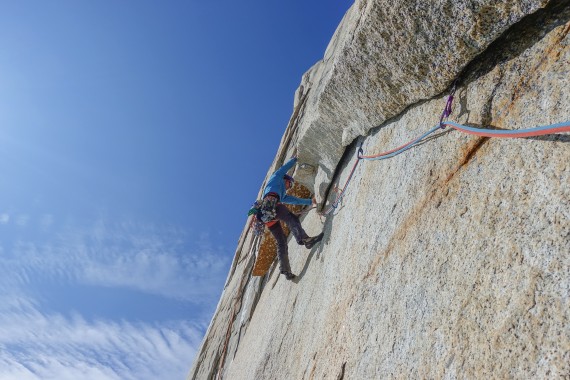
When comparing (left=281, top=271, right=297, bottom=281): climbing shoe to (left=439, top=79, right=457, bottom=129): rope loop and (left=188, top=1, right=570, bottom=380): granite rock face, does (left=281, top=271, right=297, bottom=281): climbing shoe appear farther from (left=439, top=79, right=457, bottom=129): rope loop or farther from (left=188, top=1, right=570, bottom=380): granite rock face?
(left=439, top=79, right=457, bottom=129): rope loop

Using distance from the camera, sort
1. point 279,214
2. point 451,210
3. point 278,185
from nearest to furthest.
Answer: point 451,210, point 279,214, point 278,185

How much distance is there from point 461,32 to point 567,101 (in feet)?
3.35

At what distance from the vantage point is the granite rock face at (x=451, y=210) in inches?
73.3

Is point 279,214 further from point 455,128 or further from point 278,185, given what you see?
point 455,128

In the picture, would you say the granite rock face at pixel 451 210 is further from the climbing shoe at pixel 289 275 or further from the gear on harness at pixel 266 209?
the gear on harness at pixel 266 209

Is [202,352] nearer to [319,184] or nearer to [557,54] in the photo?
[319,184]

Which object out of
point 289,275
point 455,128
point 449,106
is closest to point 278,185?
point 289,275

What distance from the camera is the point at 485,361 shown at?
1923 mm

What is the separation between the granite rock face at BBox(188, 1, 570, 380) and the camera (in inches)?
73.3

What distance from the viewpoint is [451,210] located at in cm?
262

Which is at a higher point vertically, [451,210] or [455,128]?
[455,128]

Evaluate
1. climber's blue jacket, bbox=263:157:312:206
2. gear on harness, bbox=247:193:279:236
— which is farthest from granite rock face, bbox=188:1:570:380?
climber's blue jacket, bbox=263:157:312:206

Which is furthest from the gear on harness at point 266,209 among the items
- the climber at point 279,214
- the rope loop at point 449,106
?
the rope loop at point 449,106

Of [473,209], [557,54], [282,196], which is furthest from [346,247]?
[282,196]
